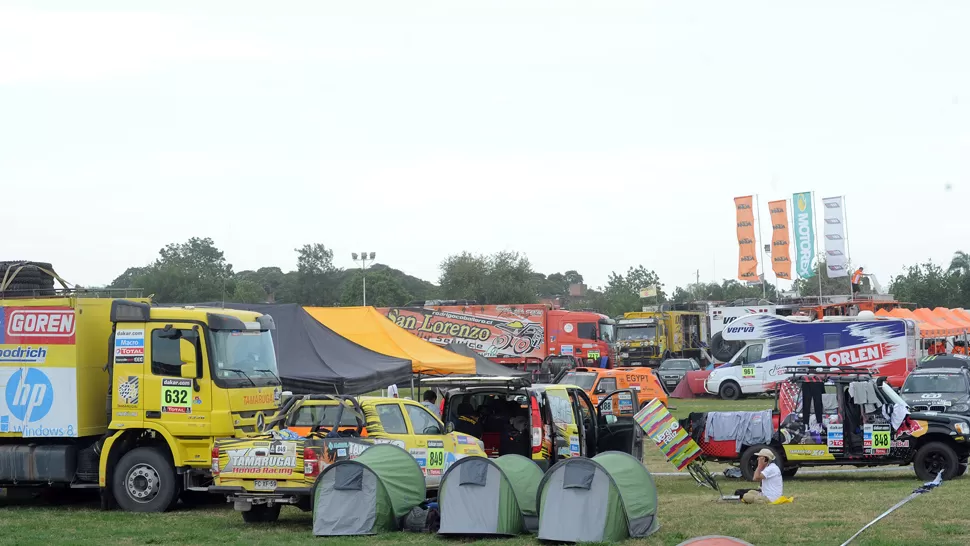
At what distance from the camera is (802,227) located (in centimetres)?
5825

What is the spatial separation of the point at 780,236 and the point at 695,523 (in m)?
47.9

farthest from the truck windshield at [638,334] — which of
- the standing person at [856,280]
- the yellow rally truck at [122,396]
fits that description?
the yellow rally truck at [122,396]

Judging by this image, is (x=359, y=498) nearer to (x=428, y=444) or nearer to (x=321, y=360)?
(x=428, y=444)

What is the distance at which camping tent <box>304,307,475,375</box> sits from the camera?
2286 centimetres

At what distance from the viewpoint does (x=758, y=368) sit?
131ft

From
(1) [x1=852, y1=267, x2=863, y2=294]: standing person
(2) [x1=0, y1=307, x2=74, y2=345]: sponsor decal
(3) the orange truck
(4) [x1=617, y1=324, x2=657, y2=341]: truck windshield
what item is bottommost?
(3) the orange truck

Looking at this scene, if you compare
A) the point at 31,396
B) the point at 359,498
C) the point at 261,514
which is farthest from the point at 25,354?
the point at 359,498

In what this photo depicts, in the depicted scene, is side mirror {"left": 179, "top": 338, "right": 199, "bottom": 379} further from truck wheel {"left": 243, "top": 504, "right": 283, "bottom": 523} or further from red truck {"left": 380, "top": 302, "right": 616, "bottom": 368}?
red truck {"left": 380, "top": 302, "right": 616, "bottom": 368}

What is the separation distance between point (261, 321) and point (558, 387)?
4470 mm

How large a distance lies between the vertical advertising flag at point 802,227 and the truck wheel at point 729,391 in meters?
19.2

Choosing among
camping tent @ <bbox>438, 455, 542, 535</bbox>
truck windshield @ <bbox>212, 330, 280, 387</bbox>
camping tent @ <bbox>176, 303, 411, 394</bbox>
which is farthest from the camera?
camping tent @ <bbox>176, 303, 411, 394</bbox>

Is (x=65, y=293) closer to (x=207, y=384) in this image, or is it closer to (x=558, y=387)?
(x=207, y=384)

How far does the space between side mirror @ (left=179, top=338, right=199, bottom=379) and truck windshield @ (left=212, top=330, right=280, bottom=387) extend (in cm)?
28

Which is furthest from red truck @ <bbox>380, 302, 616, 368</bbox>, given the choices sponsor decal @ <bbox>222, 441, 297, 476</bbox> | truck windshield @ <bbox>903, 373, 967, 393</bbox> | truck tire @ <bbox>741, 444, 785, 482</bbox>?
sponsor decal @ <bbox>222, 441, 297, 476</bbox>
